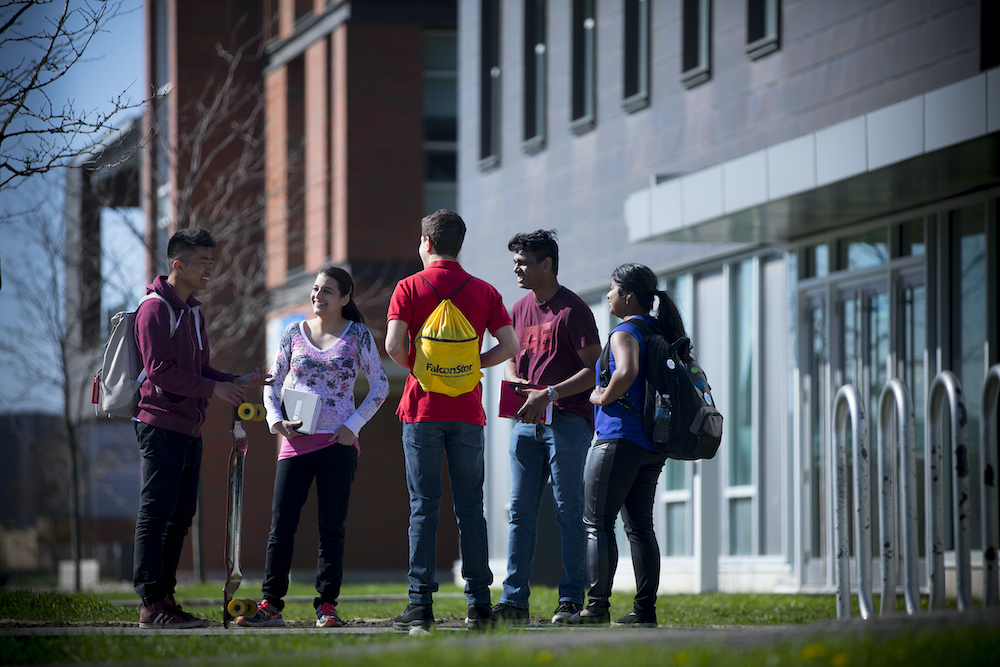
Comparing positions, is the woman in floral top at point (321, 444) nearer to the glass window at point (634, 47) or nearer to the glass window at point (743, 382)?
the glass window at point (743, 382)

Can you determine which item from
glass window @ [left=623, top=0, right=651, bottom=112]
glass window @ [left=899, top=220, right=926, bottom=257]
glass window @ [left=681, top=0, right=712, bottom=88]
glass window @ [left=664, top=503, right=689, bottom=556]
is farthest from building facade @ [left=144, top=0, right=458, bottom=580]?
glass window @ [left=899, top=220, right=926, bottom=257]

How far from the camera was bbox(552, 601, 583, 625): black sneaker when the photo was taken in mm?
7282

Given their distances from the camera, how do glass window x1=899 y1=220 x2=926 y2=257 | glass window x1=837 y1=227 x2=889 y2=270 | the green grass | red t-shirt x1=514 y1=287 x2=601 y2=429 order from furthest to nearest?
glass window x1=837 y1=227 x2=889 y2=270, glass window x1=899 y1=220 x2=926 y2=257, red t-shirt x1=514 y1=287 x2=601 y2=429, the green grass

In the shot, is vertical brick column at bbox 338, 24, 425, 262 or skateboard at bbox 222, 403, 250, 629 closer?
skateboard at bbox 222, 403, 250, 629

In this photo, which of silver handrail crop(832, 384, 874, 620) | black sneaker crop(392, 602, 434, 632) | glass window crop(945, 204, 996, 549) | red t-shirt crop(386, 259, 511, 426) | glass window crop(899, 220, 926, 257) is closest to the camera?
black sneaker crop(392, 602, 434, 632)

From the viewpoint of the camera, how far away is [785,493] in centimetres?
1350

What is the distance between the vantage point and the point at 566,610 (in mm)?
7367

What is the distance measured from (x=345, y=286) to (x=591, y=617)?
217 centimetres

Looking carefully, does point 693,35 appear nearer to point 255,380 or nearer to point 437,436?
point 255,380

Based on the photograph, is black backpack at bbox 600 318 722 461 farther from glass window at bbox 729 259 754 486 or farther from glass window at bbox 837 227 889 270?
glass window at bbox 729 259 754 486

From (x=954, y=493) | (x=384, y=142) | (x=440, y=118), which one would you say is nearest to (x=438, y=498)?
(x=954, y=493)

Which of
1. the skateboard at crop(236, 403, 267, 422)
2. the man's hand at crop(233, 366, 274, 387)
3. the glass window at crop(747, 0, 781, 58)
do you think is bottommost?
the skateboard at crop(236, 403, 267, 422)

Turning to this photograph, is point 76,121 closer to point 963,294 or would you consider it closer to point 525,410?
point 525,410

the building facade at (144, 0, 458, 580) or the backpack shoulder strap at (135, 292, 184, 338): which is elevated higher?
the building facade at (144, 0, 458, 580)
